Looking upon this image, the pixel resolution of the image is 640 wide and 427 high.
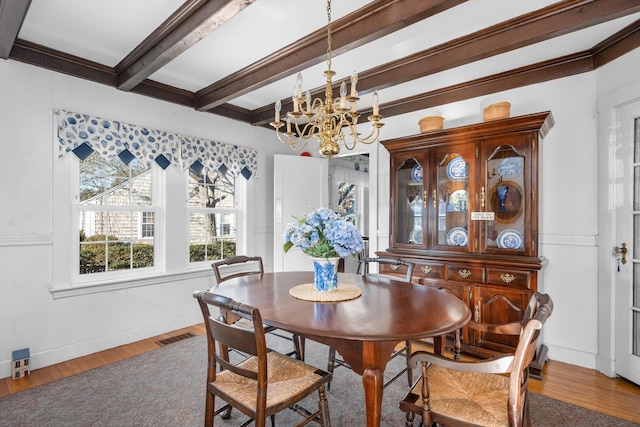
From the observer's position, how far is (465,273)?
2.94 meters

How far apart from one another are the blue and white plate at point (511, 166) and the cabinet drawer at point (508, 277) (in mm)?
848

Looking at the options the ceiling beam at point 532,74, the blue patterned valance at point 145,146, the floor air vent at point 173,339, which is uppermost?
the ceiling beam at point 532,74

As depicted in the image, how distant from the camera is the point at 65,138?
2809 mm

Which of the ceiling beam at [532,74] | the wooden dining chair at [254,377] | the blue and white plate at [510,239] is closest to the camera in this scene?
the wooden dining chair at [254,377]

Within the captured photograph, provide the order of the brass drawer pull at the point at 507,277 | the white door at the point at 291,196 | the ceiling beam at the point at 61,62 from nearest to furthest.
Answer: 1. the ceiling beam at the point at 61,62
2. the brass drawer pull at the point at 507,277
3. the white door at the point at 291,196

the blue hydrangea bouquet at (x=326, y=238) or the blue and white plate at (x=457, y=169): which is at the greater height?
the blue and white plate at (x=457, y=169)

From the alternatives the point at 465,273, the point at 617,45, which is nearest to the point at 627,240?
the point at 465,273

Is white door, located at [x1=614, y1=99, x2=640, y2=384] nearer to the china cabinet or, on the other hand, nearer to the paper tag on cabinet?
the china cabinet

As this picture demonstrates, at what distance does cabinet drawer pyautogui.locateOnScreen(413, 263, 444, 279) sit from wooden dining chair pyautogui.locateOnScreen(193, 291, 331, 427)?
1.78 metres

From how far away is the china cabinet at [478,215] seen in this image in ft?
8.90

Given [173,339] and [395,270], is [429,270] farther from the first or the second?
[173,339]

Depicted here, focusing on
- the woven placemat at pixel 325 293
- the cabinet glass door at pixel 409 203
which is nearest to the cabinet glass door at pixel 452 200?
the cabinet glass door at pixel 409 203

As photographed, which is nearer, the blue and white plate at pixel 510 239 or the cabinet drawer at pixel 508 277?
the cabinet drawer at pixel 508 277

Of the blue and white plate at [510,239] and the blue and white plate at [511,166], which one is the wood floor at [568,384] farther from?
the blue and white plate at [511,166]
